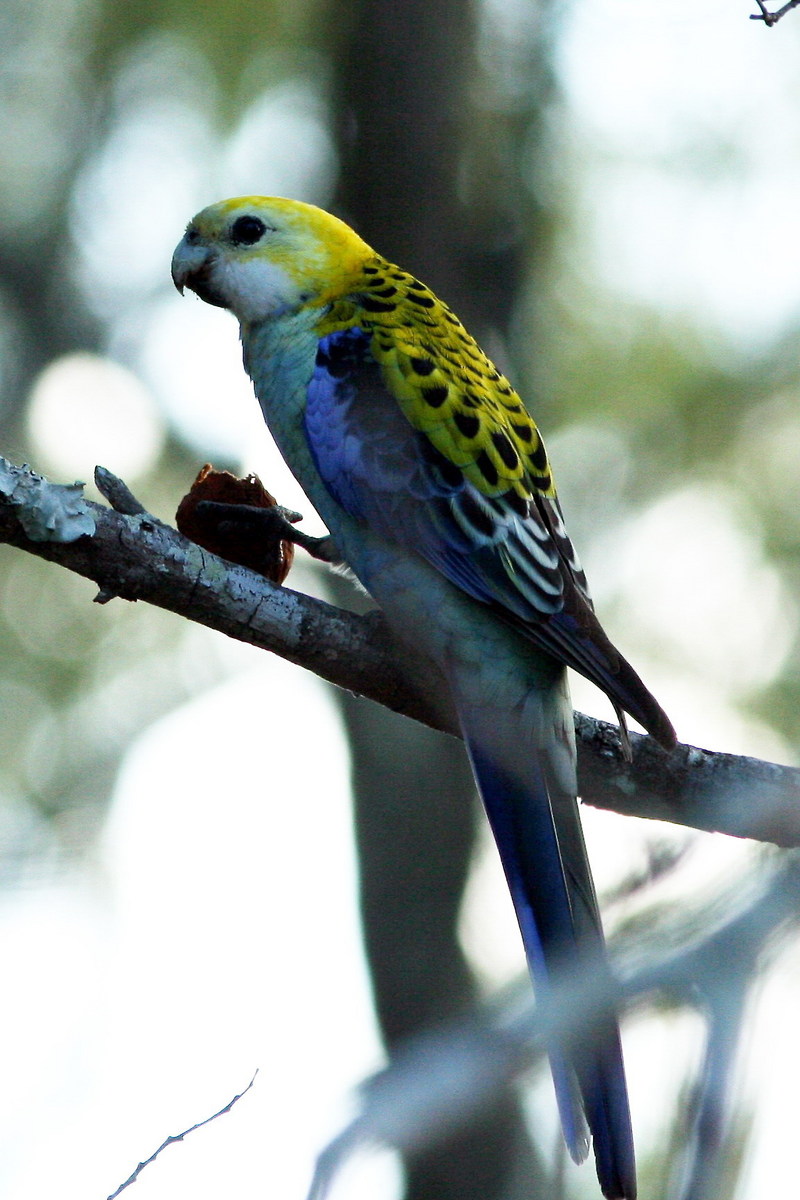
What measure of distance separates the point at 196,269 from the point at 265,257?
0.28 m

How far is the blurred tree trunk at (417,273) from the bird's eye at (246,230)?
3.28m

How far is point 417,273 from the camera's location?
7531 mm

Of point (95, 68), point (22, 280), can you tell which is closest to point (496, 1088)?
point (22, 280)

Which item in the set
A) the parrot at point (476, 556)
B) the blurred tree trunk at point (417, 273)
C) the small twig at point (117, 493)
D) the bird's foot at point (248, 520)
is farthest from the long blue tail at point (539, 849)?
the blurred tree trunk at point (417, 273)

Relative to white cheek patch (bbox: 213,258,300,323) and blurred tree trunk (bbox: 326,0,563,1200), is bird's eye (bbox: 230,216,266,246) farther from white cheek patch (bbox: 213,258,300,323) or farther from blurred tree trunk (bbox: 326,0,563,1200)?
blurred tree trunk (bbox: 326,0,563,1200)

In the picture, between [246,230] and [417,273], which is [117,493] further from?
[417,273]

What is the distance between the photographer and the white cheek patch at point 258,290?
4.15m

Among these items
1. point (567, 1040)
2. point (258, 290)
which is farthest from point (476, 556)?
point (567, 1040)

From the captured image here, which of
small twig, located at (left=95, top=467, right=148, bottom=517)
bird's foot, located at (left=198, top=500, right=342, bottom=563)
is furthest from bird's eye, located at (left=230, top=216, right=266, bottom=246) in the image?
small twig, located at (left=95, top=467, right=148, bottom=517)

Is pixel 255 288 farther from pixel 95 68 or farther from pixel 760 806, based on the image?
pixel 95 68

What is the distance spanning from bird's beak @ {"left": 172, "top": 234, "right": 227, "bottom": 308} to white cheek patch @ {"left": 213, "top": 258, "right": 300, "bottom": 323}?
0.27 feet

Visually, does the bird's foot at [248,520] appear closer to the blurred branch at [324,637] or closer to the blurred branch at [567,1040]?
the blurred branch at [324,637]

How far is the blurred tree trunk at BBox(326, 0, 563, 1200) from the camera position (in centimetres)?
748

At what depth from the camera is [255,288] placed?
4.19m
